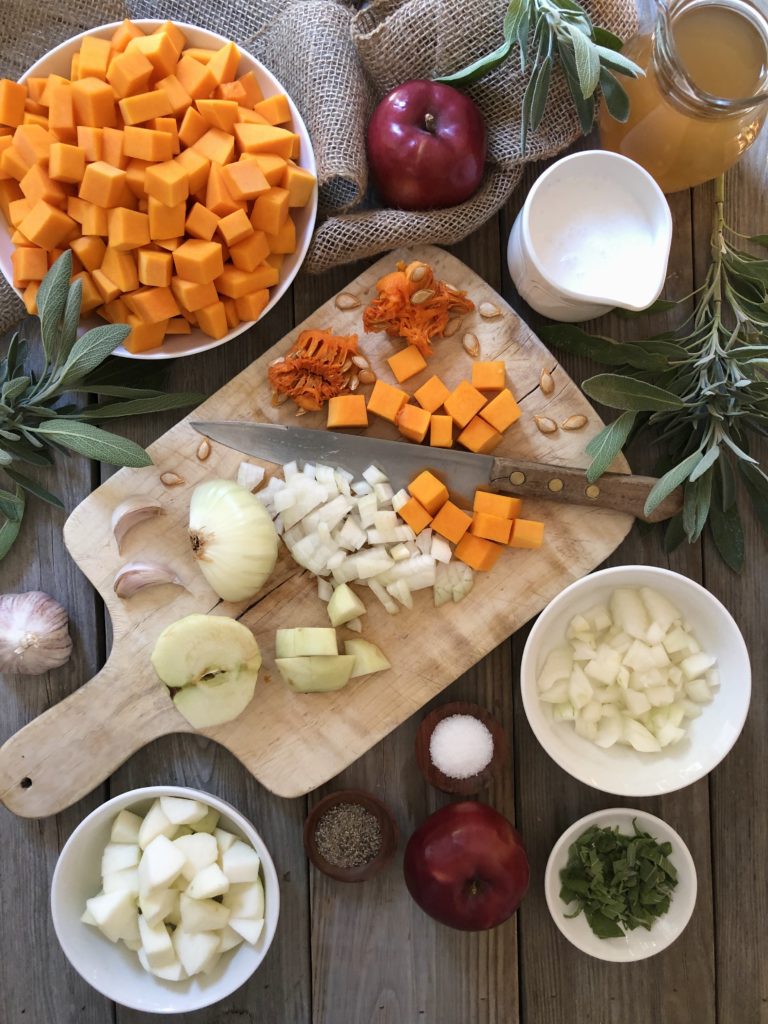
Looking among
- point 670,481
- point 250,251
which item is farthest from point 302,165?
point 670,481

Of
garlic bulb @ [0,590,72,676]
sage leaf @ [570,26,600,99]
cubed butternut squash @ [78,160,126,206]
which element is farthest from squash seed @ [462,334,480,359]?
garlic bulb @ [0,590,72,676]

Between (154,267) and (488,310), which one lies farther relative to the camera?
(488,310)

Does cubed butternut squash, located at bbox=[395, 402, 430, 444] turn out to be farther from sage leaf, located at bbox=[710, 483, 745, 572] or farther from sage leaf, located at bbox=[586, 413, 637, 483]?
sage leaf, located at bbox=[710, 483, 745, 572]

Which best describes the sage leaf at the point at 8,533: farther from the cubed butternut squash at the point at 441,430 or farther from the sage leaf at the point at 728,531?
the sage leaf at the point at 728,531

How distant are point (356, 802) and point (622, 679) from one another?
0.53 metres

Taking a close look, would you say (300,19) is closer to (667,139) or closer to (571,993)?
(667,139)

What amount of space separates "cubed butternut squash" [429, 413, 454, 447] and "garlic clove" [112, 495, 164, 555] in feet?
1.68

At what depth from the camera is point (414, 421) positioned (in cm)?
143

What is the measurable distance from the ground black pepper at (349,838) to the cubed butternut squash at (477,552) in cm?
49

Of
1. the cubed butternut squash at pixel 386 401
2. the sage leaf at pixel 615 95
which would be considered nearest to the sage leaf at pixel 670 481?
the cubed butternut squash at pixel 386 401

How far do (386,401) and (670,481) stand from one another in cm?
51

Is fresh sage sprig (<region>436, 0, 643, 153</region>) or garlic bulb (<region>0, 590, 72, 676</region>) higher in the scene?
fresh sage sprig (<region>436, 0, 643, 153</region>)

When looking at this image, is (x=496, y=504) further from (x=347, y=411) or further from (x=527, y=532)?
(x=347, y=411)

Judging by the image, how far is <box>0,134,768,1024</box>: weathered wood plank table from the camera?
1.48 meters
